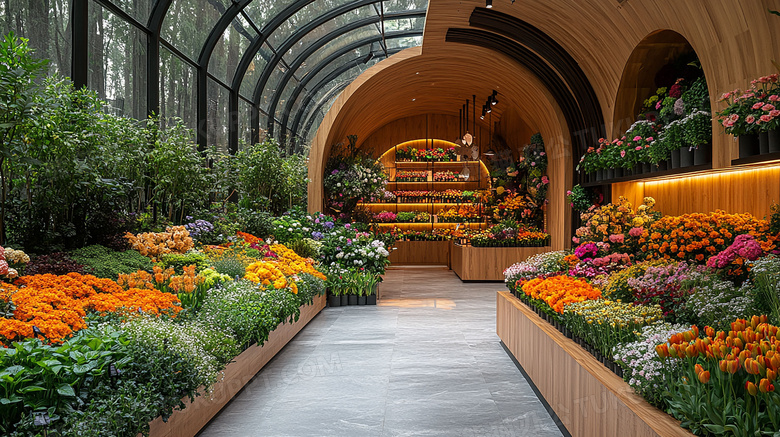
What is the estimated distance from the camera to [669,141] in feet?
19.7

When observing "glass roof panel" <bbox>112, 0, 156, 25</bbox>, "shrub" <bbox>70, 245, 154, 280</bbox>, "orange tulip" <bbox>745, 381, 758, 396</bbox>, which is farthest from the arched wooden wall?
"shrub" <bbox>70, 245, 154, 280</bbox>

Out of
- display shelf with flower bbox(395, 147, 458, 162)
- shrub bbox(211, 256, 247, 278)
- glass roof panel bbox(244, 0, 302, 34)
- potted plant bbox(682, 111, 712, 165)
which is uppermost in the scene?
glass roof panel bbox(244, 0, 302, 34)

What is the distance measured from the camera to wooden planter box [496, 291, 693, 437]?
2516 mm

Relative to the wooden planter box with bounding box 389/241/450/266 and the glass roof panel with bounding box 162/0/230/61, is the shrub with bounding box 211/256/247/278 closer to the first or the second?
the glass roof panel with bounding box 162/0/230/61

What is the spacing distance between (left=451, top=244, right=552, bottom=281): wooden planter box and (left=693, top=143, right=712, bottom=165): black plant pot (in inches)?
266

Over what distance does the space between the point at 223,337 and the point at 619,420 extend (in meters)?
2.52

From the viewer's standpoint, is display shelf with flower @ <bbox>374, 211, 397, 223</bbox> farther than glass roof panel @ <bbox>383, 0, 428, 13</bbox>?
Yes

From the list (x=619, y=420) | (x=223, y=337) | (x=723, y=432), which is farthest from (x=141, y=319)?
(x=723, y=432)

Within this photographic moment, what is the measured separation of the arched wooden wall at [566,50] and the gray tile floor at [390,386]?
9.72 ft

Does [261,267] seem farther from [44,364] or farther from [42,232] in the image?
[44,364]

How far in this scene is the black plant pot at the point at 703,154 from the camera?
5.49 m

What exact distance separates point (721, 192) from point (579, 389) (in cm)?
393

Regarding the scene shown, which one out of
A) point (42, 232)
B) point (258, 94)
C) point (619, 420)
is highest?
point (258, 94)

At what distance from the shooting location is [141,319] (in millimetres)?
3504
